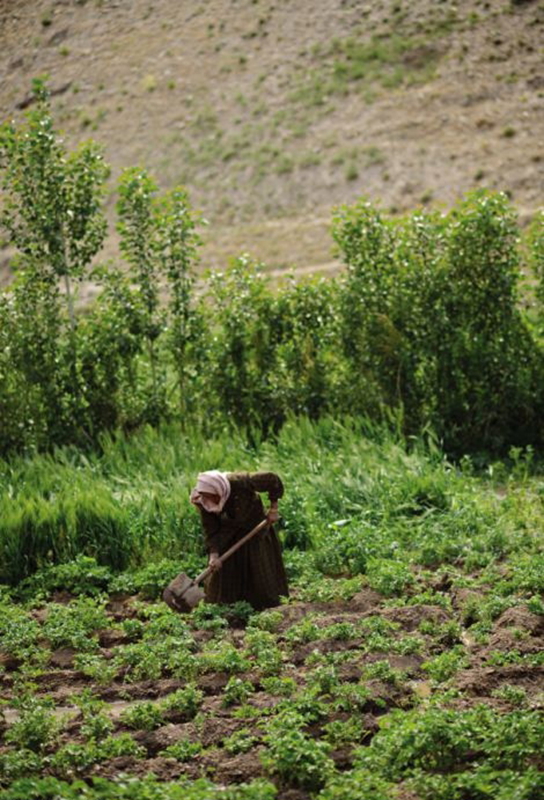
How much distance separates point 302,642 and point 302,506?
6.25 feet

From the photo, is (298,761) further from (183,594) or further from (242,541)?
(242,541)

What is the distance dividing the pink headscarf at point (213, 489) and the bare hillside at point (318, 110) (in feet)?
70.1

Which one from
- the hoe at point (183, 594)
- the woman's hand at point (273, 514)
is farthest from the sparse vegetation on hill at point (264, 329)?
the hoe at point (183, 594)

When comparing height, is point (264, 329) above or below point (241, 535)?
below

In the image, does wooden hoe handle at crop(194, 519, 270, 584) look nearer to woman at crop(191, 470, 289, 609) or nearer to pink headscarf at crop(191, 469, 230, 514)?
woman at crop(191, 470, 289, 609)

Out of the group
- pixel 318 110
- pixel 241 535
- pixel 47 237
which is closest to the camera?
pixel 241 535

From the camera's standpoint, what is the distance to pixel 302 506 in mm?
8844

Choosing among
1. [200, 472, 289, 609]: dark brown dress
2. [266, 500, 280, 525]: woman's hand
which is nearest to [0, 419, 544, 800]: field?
[200, 472, 289, 609]: dark brown dress

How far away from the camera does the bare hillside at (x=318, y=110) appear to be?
3128cm

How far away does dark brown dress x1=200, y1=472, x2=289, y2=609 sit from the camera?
300 inches

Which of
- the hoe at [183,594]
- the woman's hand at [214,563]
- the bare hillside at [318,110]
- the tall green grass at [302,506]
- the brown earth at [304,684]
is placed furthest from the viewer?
the bare hillside at [318,110]

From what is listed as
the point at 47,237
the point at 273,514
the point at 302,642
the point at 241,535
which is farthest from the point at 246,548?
the point at 47,237

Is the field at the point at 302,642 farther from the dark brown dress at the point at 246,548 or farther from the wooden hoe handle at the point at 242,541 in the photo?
the wooden hoe handle at the point at 242,541

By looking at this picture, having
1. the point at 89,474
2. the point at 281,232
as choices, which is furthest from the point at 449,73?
the point at 89,474
